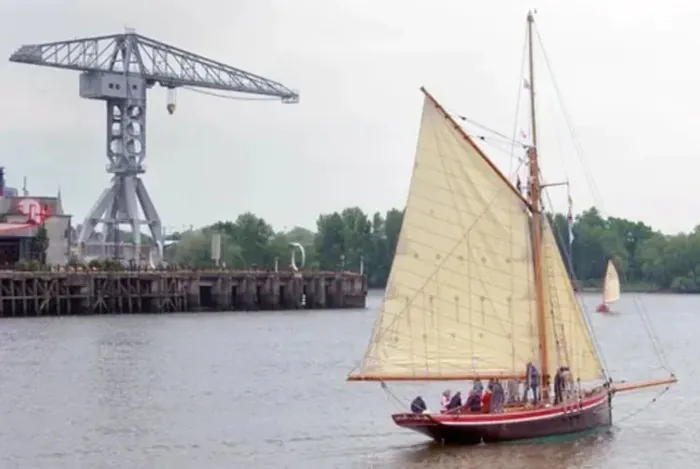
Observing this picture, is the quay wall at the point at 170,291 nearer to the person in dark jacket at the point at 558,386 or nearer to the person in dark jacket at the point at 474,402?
A: the person in dark jacket at the point at 558,386

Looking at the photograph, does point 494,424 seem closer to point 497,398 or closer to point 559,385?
point 497,398

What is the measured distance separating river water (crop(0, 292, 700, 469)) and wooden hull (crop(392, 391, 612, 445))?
0.34m

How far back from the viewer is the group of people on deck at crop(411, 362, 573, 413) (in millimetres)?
38031

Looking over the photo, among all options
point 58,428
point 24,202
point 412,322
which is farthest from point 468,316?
point 24,202

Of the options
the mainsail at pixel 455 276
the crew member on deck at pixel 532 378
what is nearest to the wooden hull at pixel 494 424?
the crew member on deck at pixel 532 378

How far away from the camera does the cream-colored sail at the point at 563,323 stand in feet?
131

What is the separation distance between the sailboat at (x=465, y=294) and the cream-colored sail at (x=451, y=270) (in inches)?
1.0

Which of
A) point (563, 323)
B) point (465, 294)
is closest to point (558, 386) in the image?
point (563, 323)

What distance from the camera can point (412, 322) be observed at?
37.4 meters

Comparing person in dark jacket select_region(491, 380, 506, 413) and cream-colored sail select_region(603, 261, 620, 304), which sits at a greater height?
cream-colored sail select_region(603, 261, 620, 304)

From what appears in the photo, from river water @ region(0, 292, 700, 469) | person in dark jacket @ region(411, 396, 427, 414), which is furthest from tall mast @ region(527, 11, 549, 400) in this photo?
person in dark jacket @ region(411, 396, 427, 414)

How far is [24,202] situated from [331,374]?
2867 inches

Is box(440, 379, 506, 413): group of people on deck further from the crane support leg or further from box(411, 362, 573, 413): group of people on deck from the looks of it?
the crane support leg

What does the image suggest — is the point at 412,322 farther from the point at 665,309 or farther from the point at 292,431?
the point at 665,309
